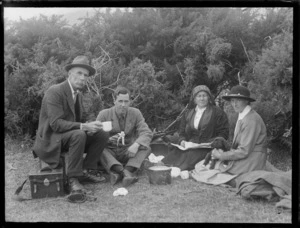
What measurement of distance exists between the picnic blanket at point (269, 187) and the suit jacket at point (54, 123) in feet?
8.24

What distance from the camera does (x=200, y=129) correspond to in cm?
609

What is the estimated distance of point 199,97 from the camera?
6121 mm

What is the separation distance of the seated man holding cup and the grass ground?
14.9 inches

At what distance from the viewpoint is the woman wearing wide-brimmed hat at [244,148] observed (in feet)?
16.7

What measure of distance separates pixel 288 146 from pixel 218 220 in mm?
2740

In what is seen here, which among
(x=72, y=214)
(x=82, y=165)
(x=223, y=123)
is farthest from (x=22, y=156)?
(x=223, y=123)

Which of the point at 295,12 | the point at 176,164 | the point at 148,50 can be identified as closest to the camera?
the point at 295,12

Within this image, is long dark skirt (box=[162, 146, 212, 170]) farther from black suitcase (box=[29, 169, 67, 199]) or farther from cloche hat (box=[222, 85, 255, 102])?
black suitcase (box=[29, 169, 67, 199])

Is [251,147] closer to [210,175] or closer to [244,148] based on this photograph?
[244,148]

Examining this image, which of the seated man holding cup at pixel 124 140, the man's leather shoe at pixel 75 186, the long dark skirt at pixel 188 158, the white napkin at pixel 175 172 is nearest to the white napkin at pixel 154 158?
the long dark skirt at pixel 188 158

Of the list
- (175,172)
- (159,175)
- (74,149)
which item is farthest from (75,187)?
(175,172)

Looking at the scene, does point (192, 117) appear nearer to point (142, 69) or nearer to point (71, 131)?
point (142, 69)

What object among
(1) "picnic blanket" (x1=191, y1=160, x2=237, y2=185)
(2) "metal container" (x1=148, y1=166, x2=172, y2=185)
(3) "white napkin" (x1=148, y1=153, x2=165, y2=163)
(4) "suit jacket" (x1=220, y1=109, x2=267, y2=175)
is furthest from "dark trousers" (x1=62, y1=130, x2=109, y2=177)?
(4) "suit jacket" (x1=220, y1=109, x2=267, y2=175)

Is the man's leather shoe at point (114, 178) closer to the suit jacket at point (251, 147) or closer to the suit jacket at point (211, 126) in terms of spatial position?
the suit jacket at point (211, 126)
